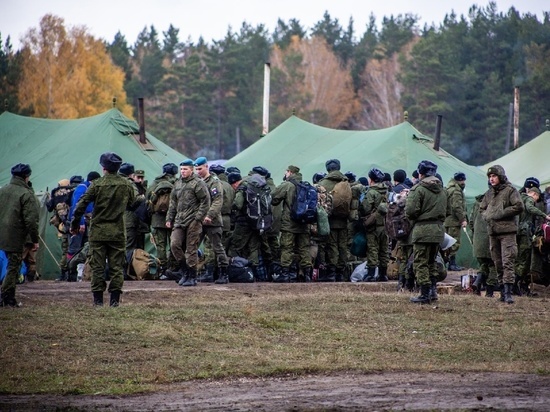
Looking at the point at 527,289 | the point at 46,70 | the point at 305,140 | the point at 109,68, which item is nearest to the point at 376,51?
the point at 109,68

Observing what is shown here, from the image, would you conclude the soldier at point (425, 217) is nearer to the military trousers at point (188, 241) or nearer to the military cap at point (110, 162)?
the military trousers at point (188, 241)

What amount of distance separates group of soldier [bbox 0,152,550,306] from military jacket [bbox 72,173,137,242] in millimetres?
12

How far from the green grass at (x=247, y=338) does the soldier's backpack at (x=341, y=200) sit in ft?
11.4

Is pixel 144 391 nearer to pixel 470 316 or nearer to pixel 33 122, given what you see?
pixel 470 316

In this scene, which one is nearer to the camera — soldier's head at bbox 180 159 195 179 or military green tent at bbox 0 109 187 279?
soldier's head at bbox 180 159 195 179

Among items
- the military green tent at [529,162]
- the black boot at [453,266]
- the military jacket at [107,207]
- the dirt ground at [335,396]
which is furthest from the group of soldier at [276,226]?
the military green tent at [529,162]

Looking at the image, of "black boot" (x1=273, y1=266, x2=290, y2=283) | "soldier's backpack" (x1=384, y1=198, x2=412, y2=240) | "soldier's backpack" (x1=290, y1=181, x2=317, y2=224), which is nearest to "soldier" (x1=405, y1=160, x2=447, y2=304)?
"soldier's backpack" (x1=384, y1=198, x2=412, y2=240)

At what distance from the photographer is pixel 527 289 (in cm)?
1711

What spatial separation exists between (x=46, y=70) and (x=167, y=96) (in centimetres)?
1216

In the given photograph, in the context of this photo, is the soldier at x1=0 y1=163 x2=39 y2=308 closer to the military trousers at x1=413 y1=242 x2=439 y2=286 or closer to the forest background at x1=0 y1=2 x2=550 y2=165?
the military trousers at x1=413 y1=242 x2=439 y2=286

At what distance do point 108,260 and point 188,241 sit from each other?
2.96 metres

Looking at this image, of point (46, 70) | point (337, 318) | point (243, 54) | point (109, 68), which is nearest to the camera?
point (337, 318)

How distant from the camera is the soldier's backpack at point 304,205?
18.3m

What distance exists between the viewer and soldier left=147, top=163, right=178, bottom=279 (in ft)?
60.6
